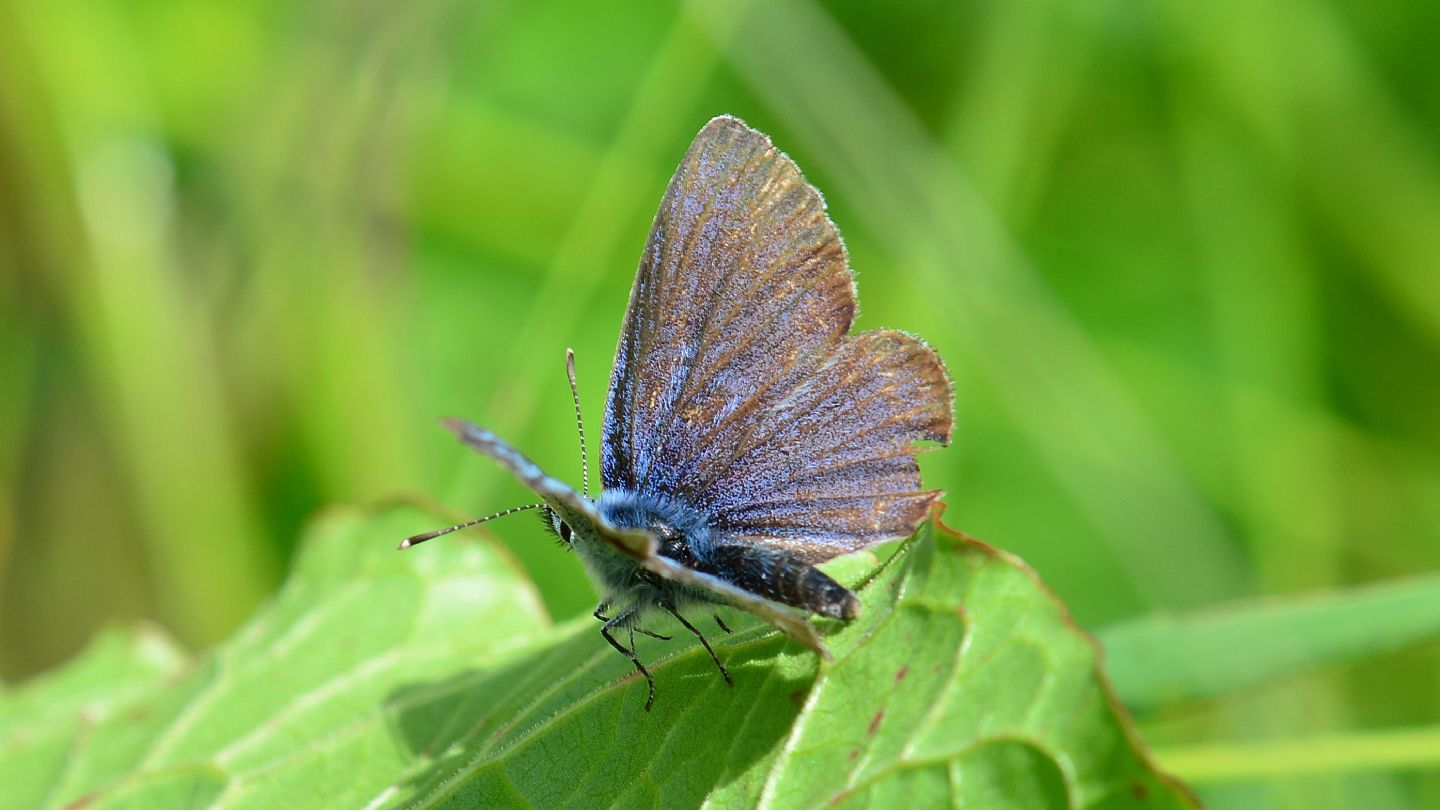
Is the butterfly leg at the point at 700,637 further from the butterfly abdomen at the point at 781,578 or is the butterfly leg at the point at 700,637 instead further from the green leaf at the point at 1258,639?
the green leaf at the point at 1258,639

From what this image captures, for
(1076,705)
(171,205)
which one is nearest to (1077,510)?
(1076,705)

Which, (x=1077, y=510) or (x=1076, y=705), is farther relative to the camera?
(x=1077, y=510)

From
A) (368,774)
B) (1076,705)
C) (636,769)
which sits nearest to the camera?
(1076,705)

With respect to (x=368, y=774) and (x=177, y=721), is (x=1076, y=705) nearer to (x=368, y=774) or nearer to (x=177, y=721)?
(x=368, y=774)

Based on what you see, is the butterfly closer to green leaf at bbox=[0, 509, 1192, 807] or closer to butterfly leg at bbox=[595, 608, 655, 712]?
butterfly leg at bbox=[595, 608, 655, 712]

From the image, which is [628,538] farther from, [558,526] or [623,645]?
[558,526]

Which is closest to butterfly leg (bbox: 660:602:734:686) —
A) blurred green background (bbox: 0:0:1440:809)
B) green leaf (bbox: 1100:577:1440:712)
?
green leaf (bbox: 1100:577:1440:712)

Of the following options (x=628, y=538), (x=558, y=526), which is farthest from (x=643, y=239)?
(x=628, y=538)
